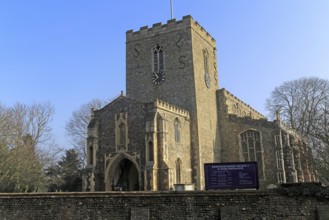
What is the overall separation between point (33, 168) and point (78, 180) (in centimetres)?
747

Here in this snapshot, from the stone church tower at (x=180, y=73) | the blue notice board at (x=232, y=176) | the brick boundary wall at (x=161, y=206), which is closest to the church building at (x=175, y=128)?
the stone church tower at (x=180, y=73)

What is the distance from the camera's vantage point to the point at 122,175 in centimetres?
2658

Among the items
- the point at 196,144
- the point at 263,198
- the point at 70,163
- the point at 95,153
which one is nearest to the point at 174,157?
the point at 196,144

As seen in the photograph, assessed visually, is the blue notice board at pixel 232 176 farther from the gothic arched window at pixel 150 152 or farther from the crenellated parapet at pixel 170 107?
the crenellated parapet at pixel 170 107

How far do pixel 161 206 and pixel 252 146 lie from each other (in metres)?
19.8

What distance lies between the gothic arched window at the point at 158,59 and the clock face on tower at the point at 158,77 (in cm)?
28

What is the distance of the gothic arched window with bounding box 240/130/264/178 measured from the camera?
31.7 metres

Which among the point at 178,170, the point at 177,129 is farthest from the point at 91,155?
the point at 177,129

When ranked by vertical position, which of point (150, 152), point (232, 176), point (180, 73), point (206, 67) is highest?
point (206, 67)

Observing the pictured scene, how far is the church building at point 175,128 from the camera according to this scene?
2492 cm

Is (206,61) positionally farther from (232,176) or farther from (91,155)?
(232,176)

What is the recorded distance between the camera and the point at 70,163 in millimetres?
40125

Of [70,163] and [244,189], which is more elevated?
[70,163]

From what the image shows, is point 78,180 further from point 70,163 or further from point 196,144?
point 196,144
